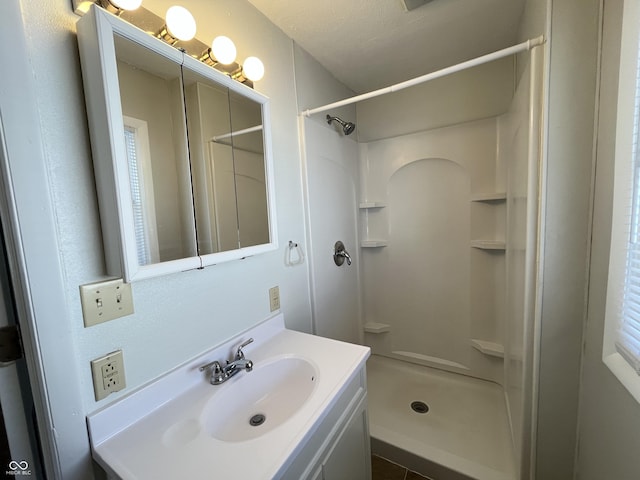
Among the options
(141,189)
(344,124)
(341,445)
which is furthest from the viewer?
(344,124)

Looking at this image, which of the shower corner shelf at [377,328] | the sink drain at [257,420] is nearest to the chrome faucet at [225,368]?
the sink drain at [257,420]

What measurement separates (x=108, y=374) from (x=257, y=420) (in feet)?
1.71

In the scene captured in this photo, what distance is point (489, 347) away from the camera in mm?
1921

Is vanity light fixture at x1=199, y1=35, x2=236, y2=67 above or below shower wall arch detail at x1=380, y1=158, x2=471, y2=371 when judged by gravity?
above

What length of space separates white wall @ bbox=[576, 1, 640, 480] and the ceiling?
0.67 meters

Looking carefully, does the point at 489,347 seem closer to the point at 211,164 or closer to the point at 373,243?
the point at 373,243

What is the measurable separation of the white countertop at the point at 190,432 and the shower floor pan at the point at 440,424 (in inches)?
37.1

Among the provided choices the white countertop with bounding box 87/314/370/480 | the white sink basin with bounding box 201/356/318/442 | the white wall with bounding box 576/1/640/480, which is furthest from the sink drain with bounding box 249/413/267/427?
the white wall with bounding box 576/1/640/480

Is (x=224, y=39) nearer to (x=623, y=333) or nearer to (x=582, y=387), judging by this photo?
(x=623, y=333)

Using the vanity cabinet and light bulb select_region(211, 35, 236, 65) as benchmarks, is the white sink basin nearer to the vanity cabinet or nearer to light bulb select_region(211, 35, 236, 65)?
the vanity cabinet

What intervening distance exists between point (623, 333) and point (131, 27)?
1637 millimetres

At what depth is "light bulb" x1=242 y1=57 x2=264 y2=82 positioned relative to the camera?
1.10m

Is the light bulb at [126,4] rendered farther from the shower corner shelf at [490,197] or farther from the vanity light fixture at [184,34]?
the shower corner shelf at [490,197]

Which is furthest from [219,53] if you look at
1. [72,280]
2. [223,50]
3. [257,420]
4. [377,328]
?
[377,328]
